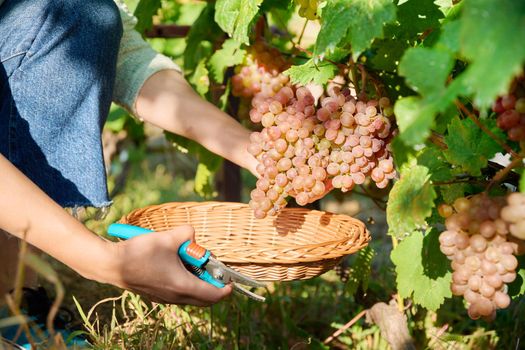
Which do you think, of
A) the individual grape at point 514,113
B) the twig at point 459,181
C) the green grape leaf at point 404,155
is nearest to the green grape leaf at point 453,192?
the twig at point 459,181

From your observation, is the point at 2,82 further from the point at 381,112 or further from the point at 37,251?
the point at 381,112

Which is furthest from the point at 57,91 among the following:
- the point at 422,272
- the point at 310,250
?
the point at 422,272

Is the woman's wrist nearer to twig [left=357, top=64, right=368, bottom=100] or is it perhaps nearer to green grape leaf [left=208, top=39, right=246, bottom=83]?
twig [left=357, top=64, right=368, bottom=100]

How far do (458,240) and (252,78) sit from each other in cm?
94

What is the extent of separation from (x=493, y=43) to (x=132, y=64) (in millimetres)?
1338

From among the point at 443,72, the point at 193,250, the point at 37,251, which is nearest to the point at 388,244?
the point at 37,251

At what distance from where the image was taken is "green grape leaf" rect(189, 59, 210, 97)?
6.84ft

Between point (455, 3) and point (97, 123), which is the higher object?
point (455, 3)

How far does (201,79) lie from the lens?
2.10 m

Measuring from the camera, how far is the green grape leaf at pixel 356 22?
111 centimetres

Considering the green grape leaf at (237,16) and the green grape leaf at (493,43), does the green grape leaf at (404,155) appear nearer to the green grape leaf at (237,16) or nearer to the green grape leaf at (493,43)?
the green grape leaf at (237,16)

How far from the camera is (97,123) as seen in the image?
174cm

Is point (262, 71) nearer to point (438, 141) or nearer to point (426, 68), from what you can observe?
point (438, 141)

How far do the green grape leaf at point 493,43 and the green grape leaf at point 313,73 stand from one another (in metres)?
0.66
